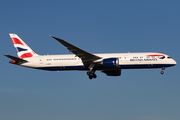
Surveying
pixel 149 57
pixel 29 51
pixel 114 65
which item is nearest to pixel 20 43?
pixel 29 51

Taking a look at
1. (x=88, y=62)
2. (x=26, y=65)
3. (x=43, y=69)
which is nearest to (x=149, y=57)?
(x=88, y=62)

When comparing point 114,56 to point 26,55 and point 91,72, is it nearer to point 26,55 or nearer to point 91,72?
point 91,72

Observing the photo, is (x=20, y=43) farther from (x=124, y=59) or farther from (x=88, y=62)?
(x=124, y=59)

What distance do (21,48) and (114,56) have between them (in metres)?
18.1

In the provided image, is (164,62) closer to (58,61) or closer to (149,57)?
(149,57)

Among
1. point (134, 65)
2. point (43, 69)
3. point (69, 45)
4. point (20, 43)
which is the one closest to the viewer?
point (69, 45)

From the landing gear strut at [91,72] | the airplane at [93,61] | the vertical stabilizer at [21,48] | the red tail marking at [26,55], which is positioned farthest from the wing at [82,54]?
the red tail marking at [26,55]

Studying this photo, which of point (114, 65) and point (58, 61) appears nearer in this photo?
point (114, 65)

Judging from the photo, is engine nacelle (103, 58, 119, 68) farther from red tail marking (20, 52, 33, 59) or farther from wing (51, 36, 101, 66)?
red tail marking (20, 52, 33, 59)

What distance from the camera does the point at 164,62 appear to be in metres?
45.8

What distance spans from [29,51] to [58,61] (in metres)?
7.52

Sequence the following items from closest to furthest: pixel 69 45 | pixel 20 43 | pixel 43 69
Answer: pixel 69 45, pixel 43 69, pixel 20 43

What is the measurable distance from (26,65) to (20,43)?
608cm

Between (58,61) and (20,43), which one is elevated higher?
(20,43)
